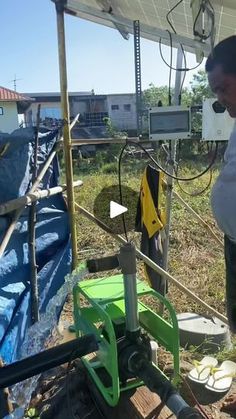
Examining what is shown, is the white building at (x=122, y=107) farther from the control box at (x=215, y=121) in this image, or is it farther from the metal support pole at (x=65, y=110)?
the control box at (x=215, y=121)

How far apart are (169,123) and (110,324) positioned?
5.79ft

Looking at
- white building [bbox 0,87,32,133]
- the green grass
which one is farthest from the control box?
white building [bbox 0,87,32,133]

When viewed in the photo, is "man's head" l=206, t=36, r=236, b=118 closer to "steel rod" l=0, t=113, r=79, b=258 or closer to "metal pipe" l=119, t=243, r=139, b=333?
"metal pipe" l=119, t=243, r=139, b=333

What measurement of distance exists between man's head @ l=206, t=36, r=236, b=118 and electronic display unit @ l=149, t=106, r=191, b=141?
1.55m

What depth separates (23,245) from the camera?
256cm

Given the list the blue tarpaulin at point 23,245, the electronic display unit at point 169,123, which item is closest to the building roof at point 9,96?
the blue tarpaulin at point 23,245

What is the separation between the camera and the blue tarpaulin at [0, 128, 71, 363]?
2.33 metres

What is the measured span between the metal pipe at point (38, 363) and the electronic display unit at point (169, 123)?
199 cm

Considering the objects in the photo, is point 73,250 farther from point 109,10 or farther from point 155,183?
point 109,10

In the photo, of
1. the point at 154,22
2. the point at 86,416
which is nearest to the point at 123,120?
the point at 154,22

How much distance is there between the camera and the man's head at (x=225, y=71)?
1.27 m

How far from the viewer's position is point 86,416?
194 centimetres

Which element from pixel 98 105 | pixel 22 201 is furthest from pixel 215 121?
pixel 98 105
